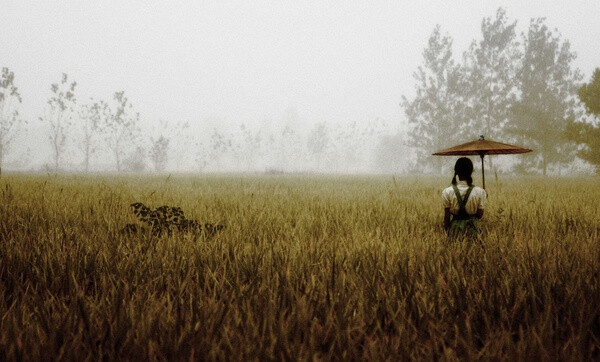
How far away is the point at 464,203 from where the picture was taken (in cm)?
336

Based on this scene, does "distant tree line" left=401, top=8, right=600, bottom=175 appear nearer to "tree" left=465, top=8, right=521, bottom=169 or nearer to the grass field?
"tree" left=465, top=8, right=521, bottom=169

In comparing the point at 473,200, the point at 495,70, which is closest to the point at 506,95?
the point at 495,70

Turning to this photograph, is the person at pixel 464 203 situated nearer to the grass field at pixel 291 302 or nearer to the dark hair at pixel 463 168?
the dark hair at pixel 463 168

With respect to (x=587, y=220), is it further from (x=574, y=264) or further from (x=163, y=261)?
(x=163, y=261)

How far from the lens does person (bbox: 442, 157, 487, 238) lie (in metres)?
3.31

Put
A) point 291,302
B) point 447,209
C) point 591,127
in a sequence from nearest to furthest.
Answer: point 291,302 < point 447,209 < point 591,127

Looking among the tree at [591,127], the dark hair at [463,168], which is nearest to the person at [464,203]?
the dark hair at [463,168]

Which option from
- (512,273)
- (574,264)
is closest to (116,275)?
(512,273)

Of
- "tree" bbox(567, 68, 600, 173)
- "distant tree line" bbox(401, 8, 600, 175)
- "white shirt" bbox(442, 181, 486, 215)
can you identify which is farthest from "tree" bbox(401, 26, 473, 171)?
"white shirt" bbox(442, 181, 486, 215)

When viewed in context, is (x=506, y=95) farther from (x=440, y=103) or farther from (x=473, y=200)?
(x=473, y=200)

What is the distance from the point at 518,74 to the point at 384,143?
51997mm

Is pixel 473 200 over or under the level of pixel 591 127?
under

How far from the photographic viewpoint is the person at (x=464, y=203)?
331cm

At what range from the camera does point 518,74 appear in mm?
25953
